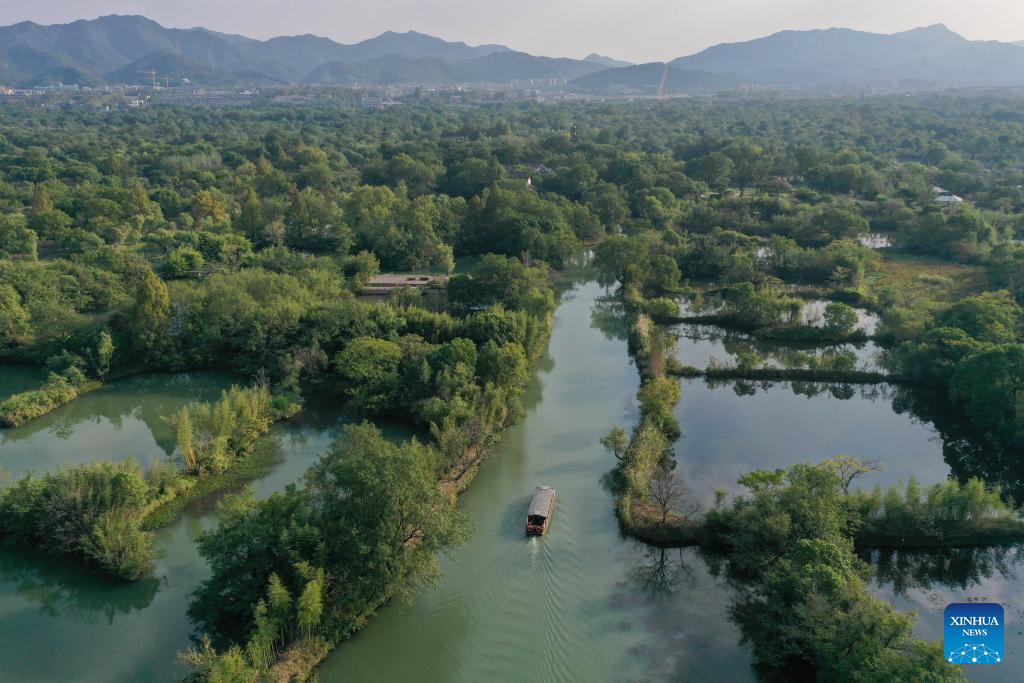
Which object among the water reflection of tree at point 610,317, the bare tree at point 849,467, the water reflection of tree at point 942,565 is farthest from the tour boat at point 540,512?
the water reflection of tree at point 610,317

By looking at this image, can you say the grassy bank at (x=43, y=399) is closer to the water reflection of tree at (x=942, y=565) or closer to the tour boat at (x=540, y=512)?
the tour boat at (x=540, y=512)

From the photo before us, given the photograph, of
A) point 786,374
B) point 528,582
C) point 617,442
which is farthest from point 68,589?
point 786,374

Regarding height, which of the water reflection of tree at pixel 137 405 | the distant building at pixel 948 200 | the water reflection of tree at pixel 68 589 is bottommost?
the water reflection of tree at pixel 68 589

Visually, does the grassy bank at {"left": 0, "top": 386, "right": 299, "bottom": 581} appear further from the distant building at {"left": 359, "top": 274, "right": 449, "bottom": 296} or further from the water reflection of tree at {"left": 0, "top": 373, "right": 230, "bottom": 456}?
the distant building at {"left": 359, "top": 274, "right": 449, "bottom": 296}

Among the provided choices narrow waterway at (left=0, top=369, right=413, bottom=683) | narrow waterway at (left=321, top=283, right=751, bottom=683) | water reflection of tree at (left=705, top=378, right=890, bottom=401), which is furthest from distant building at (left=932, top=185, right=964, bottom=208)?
narrow waterway at (left=0, top=369, right=413, bottom=683)

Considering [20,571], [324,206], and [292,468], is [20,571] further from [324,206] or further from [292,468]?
[324,206]

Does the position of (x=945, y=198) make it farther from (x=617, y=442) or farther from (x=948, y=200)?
(x=617, y=442)

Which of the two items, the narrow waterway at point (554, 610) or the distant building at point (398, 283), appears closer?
the narrow waterway at point (554, 610)

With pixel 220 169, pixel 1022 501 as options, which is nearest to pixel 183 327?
pixel 1022 501
